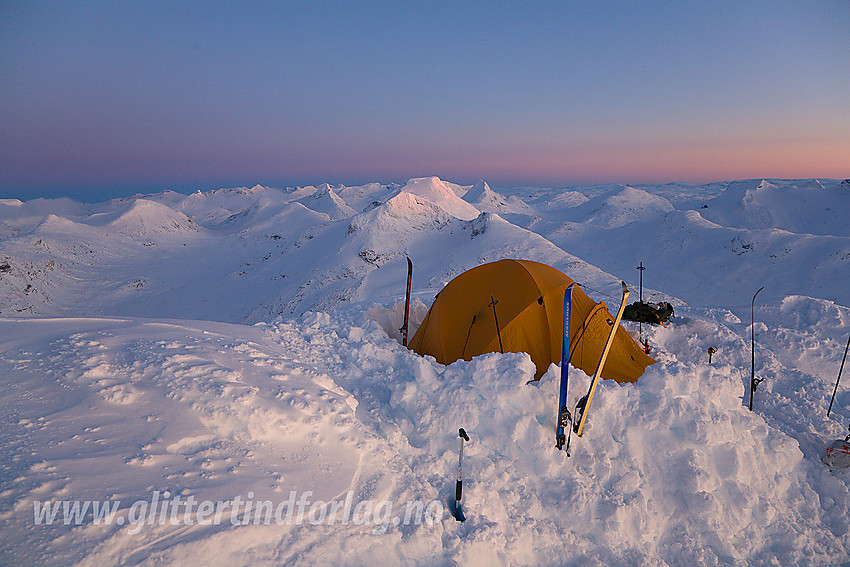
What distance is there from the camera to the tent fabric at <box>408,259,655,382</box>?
6.88 meters

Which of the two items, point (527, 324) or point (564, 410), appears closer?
point (564, 410)

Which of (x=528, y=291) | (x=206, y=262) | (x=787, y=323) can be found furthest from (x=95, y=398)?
(x=206, y=262)

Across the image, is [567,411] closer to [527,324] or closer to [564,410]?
[564,410]

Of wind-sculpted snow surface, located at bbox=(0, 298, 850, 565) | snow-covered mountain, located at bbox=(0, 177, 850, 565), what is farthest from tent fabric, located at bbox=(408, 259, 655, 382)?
wind-sculpted snow surface, located at bbox=(0, 298, 850, 565)

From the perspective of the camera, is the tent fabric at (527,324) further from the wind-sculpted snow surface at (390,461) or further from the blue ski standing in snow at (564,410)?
the blue ski standing in snow at (564,410)

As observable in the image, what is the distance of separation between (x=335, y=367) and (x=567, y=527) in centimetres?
430

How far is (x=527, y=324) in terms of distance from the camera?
699 cm

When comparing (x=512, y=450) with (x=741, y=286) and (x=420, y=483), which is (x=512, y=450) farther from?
(x=741, y=286)

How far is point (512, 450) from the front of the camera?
195 inches

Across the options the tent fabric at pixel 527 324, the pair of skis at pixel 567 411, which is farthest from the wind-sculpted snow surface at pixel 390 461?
the tent fabric at pixel 527 324

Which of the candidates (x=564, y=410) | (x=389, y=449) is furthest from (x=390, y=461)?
(x=564, y=410)

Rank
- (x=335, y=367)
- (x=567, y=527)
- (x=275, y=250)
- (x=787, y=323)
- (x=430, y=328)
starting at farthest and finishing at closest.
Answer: (x=275, y=250) < (x=787, y=323) < (x=430, y=328) < (x=335, y=367) < (x=567, y=527)

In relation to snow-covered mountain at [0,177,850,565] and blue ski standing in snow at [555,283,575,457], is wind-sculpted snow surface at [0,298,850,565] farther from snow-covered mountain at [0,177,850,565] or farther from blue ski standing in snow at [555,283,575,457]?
blue ski standing in snow at [555,283,575,457]

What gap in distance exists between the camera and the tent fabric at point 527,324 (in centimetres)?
688
